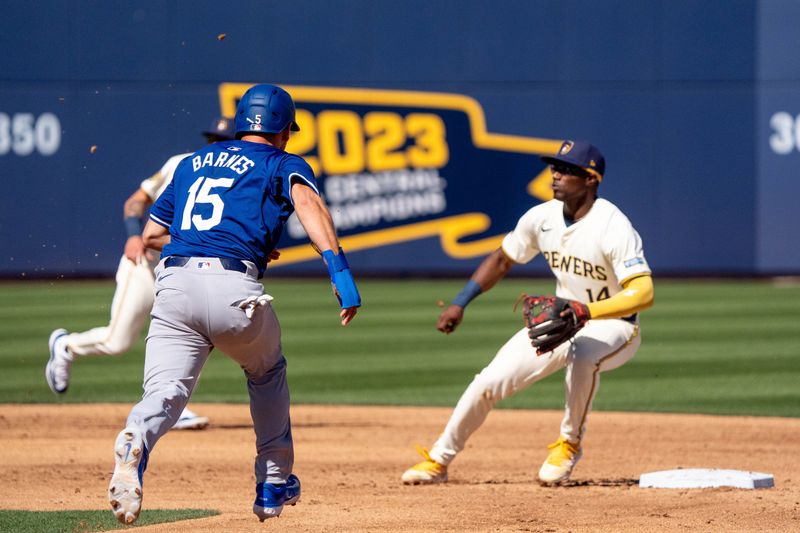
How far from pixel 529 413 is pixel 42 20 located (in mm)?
13519

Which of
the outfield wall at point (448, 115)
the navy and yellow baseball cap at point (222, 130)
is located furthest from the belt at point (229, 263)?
the outfield wall at point (448, 115)

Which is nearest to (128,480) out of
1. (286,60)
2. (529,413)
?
(529,413)

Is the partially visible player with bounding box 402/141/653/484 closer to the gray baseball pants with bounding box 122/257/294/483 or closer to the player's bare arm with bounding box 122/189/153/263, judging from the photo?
the gray baseball pants with bounding box 122/257/294/483

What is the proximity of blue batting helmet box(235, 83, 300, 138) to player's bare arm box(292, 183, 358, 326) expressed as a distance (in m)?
0.38

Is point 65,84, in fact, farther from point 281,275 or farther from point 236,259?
point 236,259

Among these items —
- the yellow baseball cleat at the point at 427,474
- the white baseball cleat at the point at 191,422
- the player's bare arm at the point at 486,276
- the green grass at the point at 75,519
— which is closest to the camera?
the green grass at the point at 75,519

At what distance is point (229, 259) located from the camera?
4.85m

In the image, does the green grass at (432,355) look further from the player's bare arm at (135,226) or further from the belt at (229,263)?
the belt at (229,263)

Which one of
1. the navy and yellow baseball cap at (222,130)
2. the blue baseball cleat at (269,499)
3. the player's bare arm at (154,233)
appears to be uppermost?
the navy and yellow baseball cap at (222,130)

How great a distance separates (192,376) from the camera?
4879 mm

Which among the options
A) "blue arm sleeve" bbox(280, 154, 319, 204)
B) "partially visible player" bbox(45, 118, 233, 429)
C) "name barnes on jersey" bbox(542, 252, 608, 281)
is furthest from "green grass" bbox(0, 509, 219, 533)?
"partially visible player" bbox(45, 118, 233, 429)

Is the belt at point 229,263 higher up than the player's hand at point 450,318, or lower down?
higher up

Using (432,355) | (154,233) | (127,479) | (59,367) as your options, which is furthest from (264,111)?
(432,355)

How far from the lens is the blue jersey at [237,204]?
487cm
